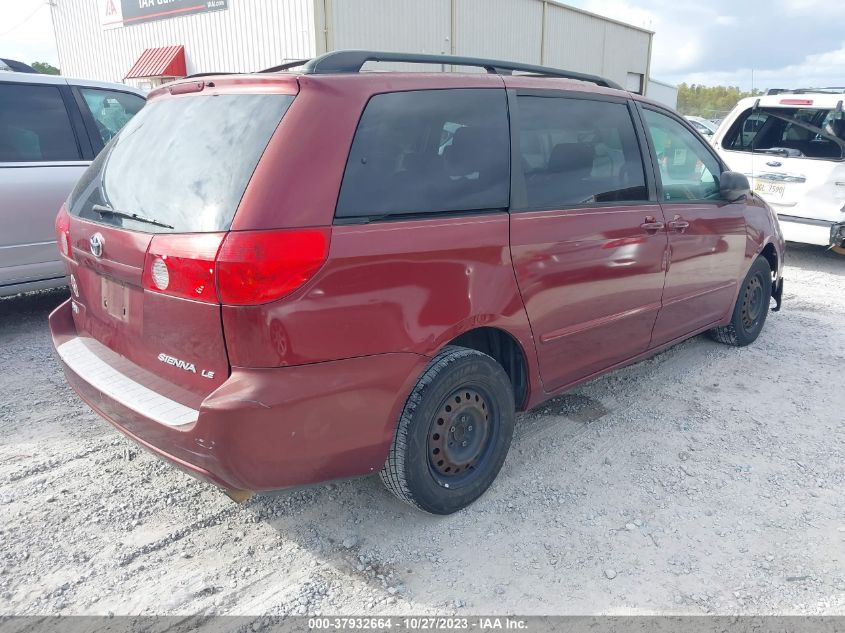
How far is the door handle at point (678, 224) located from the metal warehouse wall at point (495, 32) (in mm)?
13943

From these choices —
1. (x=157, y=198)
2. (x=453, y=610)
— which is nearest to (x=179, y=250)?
(x=157, y=198)

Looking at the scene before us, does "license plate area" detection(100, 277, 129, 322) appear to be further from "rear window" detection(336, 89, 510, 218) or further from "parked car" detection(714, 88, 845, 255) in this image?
"parked car" detection(714, 88, 845, 255)

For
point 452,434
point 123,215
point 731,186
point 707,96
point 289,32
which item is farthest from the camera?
point 707,96

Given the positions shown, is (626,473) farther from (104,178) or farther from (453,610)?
(104,178)

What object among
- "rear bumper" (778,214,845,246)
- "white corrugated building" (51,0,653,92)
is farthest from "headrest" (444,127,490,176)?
"white corrugated building" (51,0,653,92)

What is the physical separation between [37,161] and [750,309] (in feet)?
17.9

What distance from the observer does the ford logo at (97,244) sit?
8.33 feet

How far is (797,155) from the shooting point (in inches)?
297

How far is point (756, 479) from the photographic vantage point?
3107 mm

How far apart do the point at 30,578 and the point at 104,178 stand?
5.33 ft

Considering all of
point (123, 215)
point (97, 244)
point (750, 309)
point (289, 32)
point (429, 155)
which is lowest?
point (750, 309)

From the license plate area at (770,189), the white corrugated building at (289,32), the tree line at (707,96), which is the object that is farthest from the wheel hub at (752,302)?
the tree line at (707,96)

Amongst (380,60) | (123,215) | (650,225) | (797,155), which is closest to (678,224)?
(650,225)

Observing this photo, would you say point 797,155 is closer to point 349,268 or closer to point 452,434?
point 452,434
